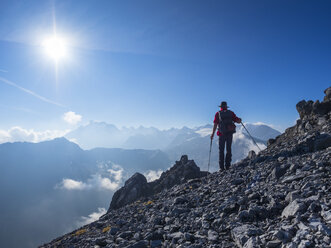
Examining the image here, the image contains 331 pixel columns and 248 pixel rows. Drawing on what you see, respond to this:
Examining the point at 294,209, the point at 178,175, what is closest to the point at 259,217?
the point at 294,209

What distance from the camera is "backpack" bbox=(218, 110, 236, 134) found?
16036mm

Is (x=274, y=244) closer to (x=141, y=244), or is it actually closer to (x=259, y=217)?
(x=259, y=217)

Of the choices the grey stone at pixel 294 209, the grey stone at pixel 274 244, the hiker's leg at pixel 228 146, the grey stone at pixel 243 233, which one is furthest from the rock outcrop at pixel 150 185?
the grey stone at pixel 274 244

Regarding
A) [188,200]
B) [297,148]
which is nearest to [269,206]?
[188,200]

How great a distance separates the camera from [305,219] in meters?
4.91

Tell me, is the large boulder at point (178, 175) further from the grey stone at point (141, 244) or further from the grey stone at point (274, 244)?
the grey stone at point (274, 244)

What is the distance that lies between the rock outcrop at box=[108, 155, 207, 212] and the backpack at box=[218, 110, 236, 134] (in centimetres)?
2184

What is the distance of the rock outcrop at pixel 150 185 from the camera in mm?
36969

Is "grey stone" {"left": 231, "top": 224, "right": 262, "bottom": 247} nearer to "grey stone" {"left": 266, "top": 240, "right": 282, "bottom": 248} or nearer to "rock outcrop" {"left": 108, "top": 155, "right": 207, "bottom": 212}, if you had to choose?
"grey stone" {"left": 266, "top": 240, "right": 282, "bottom": 248}

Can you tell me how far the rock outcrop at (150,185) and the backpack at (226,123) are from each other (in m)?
21.8

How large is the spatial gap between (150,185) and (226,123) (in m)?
30.2

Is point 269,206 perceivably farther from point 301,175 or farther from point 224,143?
Answer: point 224,143

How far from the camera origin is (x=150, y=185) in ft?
136

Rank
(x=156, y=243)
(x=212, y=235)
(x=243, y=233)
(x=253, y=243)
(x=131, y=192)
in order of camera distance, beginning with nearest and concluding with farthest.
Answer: (x=253, y=243) → (x=243, y=233) → (x=212, y=235) → (x=156, y=243) → (x=131, y=192)
